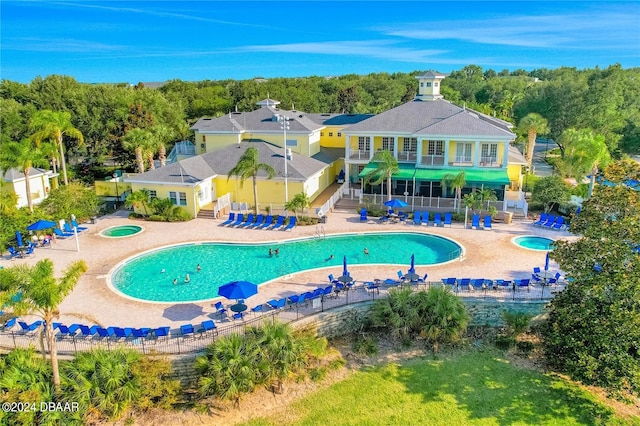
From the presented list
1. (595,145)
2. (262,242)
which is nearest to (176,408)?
(262,242)

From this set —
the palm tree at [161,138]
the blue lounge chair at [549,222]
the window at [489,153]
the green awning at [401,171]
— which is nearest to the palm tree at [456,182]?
the green awning at [401,171]

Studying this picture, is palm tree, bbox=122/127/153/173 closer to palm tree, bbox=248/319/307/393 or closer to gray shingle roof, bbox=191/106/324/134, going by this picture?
gray shingle roof, bbox=191/106/324/134

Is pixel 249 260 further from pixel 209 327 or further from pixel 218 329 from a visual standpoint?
pixel 209 327

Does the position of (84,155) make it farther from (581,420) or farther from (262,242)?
(581,420)

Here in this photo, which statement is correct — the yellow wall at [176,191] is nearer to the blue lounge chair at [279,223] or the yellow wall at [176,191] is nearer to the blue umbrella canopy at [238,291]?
the blue lounge chair at [279,223]

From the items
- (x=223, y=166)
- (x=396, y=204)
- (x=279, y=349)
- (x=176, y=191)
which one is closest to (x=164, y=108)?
(x=223, y=166)

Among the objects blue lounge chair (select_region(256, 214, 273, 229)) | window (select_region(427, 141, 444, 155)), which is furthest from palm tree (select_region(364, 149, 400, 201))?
blue lounge chair (select_region(256, 214, 273, 229))
